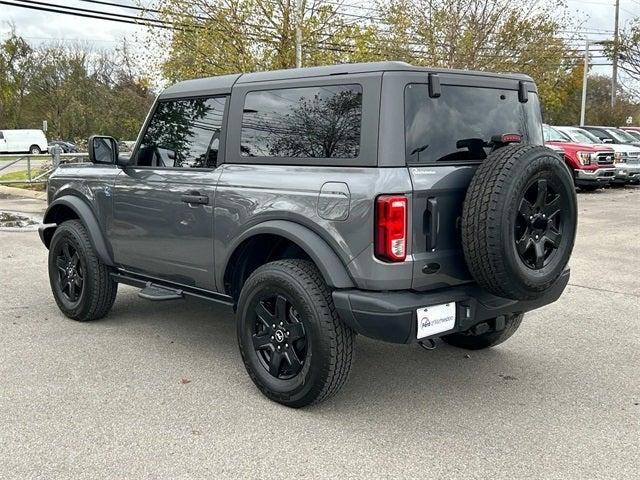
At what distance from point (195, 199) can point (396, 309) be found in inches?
64.8

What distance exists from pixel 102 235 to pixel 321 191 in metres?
2.41

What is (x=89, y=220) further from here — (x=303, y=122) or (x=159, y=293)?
(x=303, y=122)

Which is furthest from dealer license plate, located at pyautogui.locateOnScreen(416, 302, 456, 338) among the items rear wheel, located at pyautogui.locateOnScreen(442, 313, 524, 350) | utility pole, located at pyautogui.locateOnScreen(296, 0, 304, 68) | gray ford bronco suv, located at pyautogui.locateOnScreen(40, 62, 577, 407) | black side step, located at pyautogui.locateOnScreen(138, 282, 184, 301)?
utility pole, located at pyautogui.locateOnScreen(296, 0, 304, 68)

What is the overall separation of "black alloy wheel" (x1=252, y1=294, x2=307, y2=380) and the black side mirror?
1922 millimetres

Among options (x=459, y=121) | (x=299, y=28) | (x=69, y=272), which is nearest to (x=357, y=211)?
(x=459, y=121)

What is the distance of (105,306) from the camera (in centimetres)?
539

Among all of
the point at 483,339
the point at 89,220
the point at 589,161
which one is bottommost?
the point at 483,339

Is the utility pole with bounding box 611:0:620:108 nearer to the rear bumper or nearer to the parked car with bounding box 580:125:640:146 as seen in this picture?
the parked car with bounding box 580:125:640:146

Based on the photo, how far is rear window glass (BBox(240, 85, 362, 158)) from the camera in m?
3.59

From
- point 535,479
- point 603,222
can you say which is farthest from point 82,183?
point 603,222

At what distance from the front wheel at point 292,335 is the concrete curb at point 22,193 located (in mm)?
13507

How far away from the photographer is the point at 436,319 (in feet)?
11.4

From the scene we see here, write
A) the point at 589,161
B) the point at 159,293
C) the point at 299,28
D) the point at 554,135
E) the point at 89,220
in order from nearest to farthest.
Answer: the point at 159,293 < the point at 89,220 < the point at 589,161 < the point at 299,28 < the point at 554,135

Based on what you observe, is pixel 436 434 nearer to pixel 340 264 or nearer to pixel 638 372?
pixel 340 264
